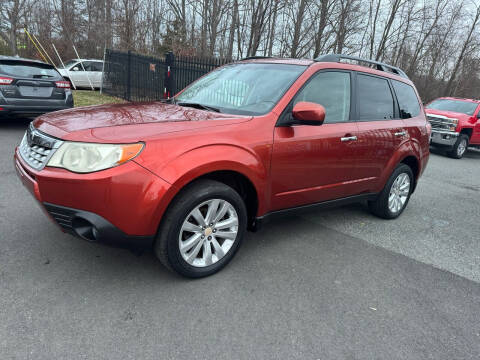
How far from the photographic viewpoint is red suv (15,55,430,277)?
2287 millimetres

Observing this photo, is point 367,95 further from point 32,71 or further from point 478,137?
point 478,137

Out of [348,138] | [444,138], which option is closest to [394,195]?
[348,138]

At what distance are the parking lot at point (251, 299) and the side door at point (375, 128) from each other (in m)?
0.73

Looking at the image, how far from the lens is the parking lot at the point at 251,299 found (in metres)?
2.13

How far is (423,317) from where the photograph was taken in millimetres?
2602

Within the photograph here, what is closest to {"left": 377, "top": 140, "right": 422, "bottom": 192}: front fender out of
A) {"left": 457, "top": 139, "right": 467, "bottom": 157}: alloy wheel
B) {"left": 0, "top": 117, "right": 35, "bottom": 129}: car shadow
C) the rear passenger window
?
the rear passenger window

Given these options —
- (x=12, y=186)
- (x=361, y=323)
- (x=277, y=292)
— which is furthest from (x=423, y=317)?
(x=12, y=186)

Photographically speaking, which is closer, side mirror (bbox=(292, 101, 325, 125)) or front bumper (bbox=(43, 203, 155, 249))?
front bumper (bbox=(43, 203, 155, 249))

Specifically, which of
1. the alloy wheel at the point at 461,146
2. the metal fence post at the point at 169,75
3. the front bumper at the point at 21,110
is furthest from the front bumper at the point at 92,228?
the alloy wheel at the point at 461,146

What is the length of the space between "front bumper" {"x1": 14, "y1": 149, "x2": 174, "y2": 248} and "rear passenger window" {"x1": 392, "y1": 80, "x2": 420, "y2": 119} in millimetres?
3310

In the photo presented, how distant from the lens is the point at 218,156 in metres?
2.59

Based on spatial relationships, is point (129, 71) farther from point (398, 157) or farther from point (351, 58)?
point (398, 157)

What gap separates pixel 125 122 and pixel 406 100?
141 inches

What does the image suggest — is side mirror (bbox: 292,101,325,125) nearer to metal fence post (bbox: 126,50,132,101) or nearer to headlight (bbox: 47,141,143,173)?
headlight (bbox: 47,141,143,173)
